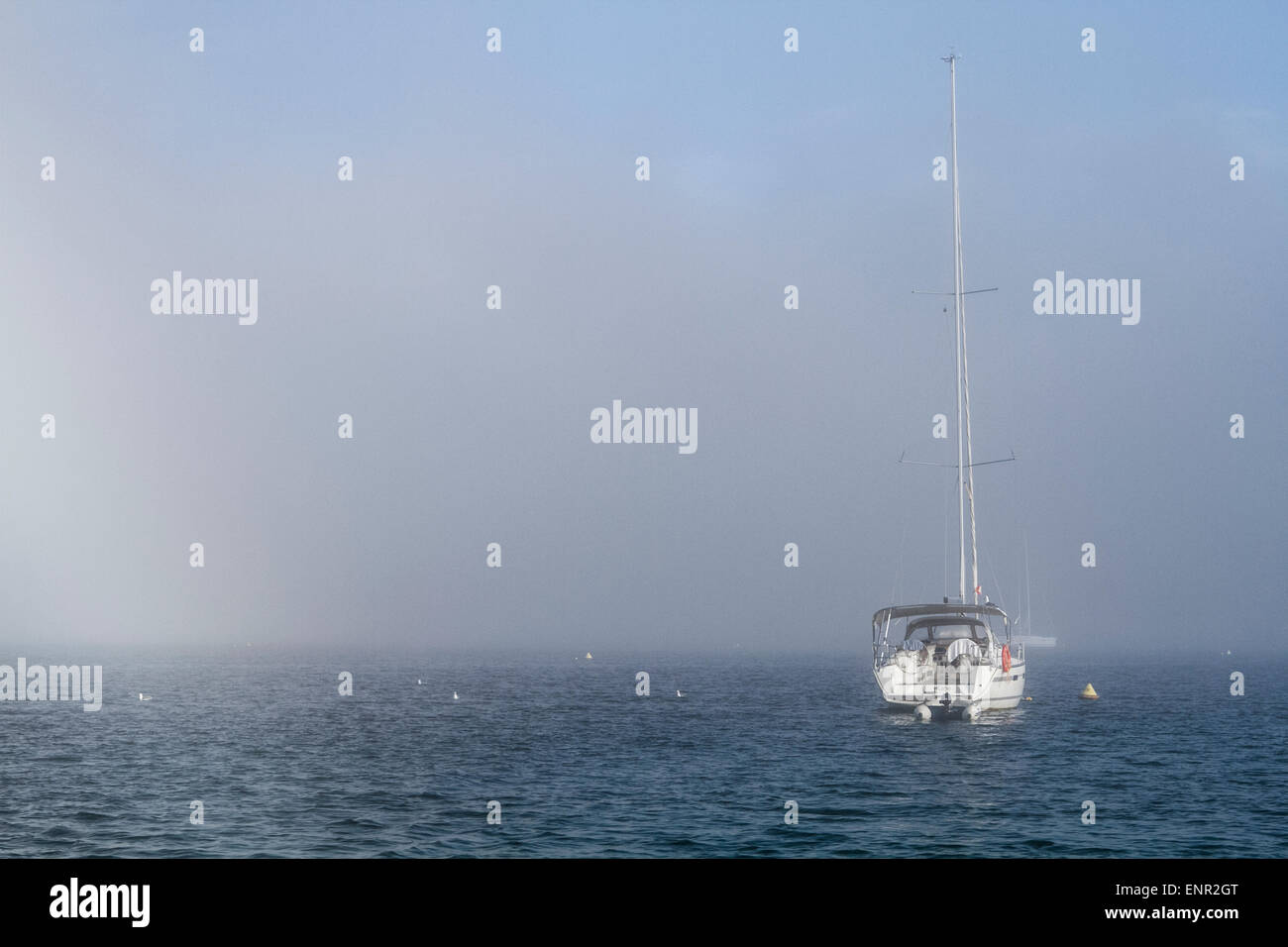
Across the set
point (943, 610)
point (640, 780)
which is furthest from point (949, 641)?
point (640, 780)

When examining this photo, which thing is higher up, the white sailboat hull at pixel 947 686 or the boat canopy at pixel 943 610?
the boat canopy at pixel 943 610

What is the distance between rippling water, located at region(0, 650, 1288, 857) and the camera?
37156 mm

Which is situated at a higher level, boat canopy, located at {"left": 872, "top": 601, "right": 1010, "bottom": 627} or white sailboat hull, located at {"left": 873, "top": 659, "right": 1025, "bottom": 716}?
boat canopy, located at {"left": 872, "top": 601, "right": 1010, "bottom": 627}

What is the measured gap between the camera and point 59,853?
119 feet

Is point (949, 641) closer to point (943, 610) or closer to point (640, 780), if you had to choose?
point (943, 610)

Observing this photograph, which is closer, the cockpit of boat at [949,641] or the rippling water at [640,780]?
the rippling water at [640,780]

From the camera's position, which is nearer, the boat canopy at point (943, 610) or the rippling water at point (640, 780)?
the rippling water at point (640, 780)

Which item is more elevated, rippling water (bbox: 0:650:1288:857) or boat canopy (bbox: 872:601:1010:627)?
boat canopy (bbox: 872:601:1010:627)

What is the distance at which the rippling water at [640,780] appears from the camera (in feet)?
122

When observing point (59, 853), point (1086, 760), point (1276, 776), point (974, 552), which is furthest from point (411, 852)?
point (974, 552)

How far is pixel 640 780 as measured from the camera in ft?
166

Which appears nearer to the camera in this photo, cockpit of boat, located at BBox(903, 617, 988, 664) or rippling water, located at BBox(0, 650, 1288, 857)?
rippling water, located at BBox(0, 650, 1288, 857)
